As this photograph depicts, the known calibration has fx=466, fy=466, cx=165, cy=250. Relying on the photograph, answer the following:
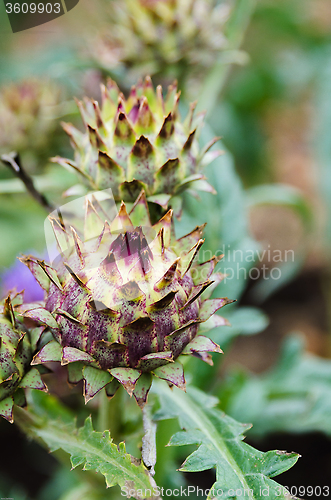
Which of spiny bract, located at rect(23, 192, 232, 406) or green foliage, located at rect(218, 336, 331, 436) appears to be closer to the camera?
spiny bract, located at rect(23, 192, 232, 406)

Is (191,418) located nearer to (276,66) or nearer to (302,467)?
(302,467)

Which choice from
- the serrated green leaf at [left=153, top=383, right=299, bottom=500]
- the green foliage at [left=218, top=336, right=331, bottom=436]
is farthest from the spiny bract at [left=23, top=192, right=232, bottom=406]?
the green foliage at [left=218, top=336, right=331, bottom=436]

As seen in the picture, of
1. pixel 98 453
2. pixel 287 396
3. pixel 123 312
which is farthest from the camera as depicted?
pixel 287 396

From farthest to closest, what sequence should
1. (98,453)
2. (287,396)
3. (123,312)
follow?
1. (287,396)
2. (98,453)
3. (123,312)

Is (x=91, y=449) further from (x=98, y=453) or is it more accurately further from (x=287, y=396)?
(x=287, y=396)

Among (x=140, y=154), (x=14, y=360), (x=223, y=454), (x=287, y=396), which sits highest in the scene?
(x=140, y=154)

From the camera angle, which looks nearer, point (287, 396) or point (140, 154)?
point (140, 154)

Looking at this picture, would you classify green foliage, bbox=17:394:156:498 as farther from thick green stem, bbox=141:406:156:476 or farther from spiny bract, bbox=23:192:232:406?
spiny bract, bbox=23:192:232:406

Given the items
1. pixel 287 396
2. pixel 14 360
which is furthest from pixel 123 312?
pixel 287 396

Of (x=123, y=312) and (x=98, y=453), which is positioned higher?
(x=123, y=312)
